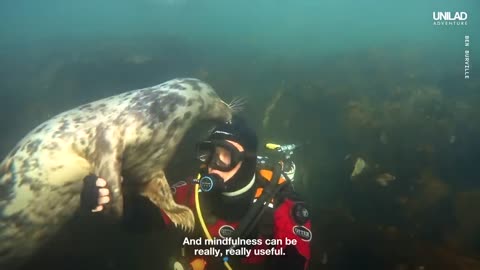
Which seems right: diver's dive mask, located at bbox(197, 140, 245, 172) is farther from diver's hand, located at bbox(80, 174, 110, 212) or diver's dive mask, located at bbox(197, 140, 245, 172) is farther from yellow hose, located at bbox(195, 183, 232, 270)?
diver's hand, located at bbox(80, 174, 110, 212)

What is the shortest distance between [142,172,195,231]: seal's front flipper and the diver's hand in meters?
0.34

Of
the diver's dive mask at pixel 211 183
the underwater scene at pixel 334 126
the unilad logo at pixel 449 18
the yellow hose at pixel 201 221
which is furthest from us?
the unilad logo at pixel 449 18

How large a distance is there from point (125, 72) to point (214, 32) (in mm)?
3881

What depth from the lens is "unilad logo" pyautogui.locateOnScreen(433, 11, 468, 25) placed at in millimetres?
3379

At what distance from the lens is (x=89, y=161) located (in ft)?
9.50

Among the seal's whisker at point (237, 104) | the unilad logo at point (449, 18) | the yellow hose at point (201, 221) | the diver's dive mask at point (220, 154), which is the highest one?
the unilad logo at point (449, 18)

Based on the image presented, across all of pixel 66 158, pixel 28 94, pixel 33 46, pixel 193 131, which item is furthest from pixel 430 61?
pixel 33 46

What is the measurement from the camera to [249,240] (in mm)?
2492

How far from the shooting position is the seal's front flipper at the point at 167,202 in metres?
2.66

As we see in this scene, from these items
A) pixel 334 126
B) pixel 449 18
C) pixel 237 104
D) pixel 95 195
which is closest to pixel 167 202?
pixel 95 195

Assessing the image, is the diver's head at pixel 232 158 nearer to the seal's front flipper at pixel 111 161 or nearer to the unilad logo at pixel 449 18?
the seal's front flipper at pixel 111 161

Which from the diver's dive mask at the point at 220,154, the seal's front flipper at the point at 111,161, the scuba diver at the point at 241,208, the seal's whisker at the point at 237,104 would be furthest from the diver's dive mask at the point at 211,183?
the seal's whisker at the point at 237,104

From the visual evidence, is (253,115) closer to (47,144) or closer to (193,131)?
(193,131)

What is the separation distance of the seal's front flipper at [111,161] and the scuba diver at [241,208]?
0.07 meters
